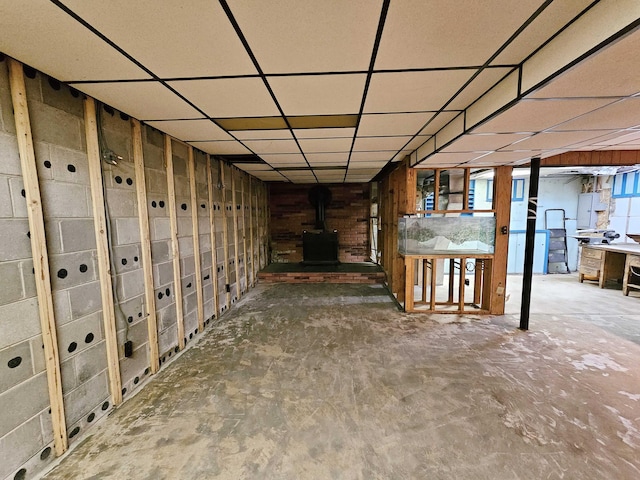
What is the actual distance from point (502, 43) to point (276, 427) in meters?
2.46

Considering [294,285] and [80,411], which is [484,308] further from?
[80,411]

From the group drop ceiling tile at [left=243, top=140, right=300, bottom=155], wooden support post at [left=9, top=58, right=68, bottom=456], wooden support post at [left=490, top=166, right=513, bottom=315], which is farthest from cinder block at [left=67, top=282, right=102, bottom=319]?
wooden support post at [left=490, top=166, right=513, bottom=315]

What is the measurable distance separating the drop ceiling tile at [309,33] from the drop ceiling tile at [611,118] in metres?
1.46

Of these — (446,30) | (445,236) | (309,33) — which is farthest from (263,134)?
(445,236)

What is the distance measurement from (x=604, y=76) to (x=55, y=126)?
111 inches

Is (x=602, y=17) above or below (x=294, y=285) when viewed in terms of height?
above

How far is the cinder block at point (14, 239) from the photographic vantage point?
130 centimetres

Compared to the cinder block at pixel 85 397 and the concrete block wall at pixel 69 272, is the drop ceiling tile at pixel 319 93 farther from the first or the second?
the cinder block at pixel 85 397

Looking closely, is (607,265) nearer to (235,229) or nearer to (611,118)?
(611,118)

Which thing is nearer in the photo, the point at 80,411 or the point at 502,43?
the point at 502,43

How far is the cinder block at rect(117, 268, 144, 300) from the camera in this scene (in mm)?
2023

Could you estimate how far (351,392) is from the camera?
2109mm

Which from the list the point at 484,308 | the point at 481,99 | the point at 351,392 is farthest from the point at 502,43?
the point at 484,308

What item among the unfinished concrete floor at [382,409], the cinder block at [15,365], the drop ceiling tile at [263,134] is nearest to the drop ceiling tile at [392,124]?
the drop ceiling tile at [263,134]
